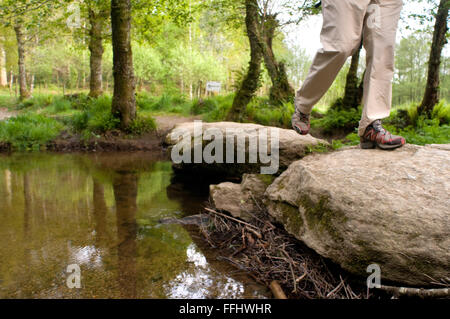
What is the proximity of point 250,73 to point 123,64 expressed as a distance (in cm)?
292

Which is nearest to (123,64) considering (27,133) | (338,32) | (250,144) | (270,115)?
(27,133)

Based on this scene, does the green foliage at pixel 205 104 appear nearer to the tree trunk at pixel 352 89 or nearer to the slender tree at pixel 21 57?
the tree trunk at pixel 352 89

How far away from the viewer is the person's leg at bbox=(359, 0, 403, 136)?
2.35 metres

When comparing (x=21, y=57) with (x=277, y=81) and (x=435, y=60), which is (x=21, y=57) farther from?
(x=435, y=60)

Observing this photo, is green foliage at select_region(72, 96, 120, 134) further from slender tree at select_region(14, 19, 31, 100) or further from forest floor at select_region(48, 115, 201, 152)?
slender tree at select_region(14, 19, 31, 100)

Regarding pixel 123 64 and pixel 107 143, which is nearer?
pixel 123 64

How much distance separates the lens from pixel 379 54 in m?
2.39

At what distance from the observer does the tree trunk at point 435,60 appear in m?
6.62

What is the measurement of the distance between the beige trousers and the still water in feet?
5.12

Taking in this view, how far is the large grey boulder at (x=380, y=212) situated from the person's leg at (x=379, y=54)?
0.38 m

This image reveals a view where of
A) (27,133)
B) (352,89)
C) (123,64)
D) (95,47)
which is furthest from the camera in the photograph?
(95,47)

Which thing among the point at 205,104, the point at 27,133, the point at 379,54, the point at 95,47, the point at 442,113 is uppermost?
the point at 95,47
